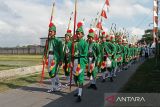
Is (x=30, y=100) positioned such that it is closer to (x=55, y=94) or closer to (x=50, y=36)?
(x=55, y=94)

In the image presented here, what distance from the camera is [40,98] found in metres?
12.2

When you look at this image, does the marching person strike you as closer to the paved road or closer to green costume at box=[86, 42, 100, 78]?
the paved road

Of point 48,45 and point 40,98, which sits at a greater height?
point 48,45

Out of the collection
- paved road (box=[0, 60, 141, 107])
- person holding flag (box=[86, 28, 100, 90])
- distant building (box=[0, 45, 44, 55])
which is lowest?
paved road (box=[0, 60, 141, 107])

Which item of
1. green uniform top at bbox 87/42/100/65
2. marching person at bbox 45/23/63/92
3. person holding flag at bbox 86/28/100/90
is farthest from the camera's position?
green uniform top at bbox 87/42/100/65

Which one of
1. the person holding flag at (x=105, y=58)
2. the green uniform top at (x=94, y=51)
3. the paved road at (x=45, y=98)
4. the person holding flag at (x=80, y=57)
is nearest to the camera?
the paved road at (x=45, y=98)

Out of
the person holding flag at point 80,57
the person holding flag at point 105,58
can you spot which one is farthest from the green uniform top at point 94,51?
the person holding flag at point 105,58

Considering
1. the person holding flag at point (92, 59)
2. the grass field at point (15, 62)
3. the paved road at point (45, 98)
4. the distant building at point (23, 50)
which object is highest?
the distant building at point (23, 50)

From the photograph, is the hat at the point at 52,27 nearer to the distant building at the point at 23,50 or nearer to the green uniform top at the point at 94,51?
the green uniform top at the point at 94,51

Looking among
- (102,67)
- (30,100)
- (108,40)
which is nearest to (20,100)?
(30,100)

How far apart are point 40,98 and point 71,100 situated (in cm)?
101

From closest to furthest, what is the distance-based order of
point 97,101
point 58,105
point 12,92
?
point 58,105 < point 97,101 < point 12,92

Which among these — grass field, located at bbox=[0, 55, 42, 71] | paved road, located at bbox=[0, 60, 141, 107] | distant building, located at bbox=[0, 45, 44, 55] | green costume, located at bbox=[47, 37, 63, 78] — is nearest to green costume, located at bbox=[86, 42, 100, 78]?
paved road, located at bbox=[0, 60, 141, 107]

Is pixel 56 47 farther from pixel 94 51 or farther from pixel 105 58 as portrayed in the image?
pixel 105 58
